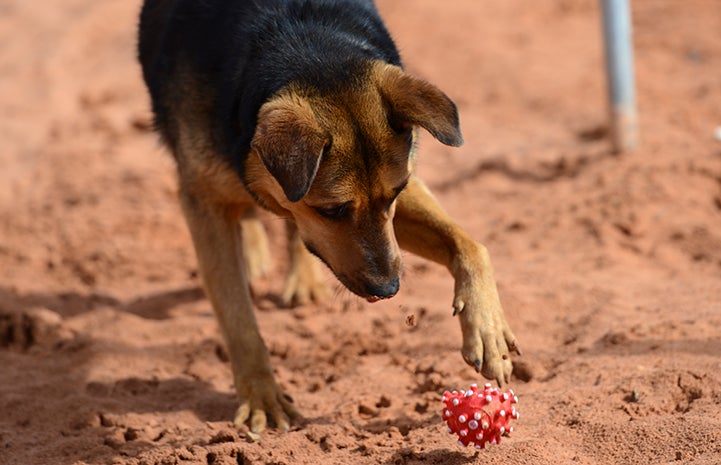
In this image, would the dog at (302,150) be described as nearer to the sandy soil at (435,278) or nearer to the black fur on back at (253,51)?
the black fur on back at (253,51)

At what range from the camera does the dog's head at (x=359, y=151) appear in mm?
4199

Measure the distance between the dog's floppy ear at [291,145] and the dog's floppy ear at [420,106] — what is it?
36 cm

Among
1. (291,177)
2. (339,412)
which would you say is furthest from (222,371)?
(291,177)

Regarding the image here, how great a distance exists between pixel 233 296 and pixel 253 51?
1262 millimetres

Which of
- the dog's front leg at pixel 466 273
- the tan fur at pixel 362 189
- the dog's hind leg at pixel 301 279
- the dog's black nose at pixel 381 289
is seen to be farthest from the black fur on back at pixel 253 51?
the dog's hind leg at pixel 301 279

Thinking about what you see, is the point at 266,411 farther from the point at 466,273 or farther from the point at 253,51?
the point at 253,51

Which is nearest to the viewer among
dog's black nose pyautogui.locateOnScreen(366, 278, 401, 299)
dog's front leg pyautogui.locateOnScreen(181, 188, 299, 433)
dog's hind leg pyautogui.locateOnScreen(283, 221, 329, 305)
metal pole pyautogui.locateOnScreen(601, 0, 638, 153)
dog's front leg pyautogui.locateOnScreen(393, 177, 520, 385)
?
dog's black nose pyautogui.locateOnScreen(366, 278, 401, 299)

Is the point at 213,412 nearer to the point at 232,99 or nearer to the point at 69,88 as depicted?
the point at 232,99

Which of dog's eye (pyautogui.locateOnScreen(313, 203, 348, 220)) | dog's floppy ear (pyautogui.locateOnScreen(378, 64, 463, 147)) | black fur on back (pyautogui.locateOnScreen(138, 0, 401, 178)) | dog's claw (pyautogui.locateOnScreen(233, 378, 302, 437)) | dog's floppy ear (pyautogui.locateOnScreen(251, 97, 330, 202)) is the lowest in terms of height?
dog's claw (pyautogui.locateOnScreen(233, 378, 302, 437))

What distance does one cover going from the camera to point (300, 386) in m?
5.52

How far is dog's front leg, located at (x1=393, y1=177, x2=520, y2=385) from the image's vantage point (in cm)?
439

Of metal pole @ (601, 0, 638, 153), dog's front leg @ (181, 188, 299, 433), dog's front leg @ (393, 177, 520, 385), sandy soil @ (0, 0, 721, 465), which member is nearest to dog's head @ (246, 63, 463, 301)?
dog's front leg @ (393, 177, 520, 385)

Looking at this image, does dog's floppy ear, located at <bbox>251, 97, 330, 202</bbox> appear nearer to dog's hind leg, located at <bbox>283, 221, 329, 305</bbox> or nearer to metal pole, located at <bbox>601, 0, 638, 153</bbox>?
dog's hind leg, located at <bbox>283, 221, 329, 305</bbox>

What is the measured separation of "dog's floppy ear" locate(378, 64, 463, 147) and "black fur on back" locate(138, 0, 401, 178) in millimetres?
166
